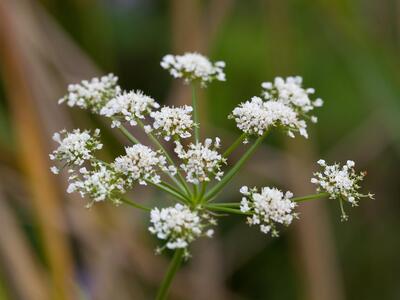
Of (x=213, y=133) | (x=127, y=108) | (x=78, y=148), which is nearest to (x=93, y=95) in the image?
(x=127, y=108)

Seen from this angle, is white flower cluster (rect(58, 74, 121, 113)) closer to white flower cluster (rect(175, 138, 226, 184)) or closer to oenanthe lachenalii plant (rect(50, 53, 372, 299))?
oenanthe lachenalii plant (rect(50, 53, 372, 299))

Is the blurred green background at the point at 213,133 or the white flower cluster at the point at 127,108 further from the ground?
the blurred green background at the point at 213,133

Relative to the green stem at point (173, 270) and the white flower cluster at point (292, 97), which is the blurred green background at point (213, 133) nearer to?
the green stem at point (173, 270)

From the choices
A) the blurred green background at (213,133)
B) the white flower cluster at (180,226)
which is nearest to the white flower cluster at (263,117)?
the white flower cluster at (180,226)

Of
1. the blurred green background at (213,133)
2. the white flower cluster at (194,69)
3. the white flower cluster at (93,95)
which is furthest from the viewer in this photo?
Result: the blurred green background at (213,133)

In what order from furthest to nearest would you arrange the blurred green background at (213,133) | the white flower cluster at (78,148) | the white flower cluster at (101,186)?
the blurred green background at (213,133) → the white flower cluster at (78,148) → the white flower cluster at (101,186)

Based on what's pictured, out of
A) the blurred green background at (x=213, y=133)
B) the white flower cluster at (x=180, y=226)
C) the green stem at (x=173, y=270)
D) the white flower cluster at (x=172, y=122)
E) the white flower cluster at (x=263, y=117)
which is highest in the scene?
the blurred green background at (x=213, y=133)

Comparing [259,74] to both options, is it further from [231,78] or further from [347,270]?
[347,270]
